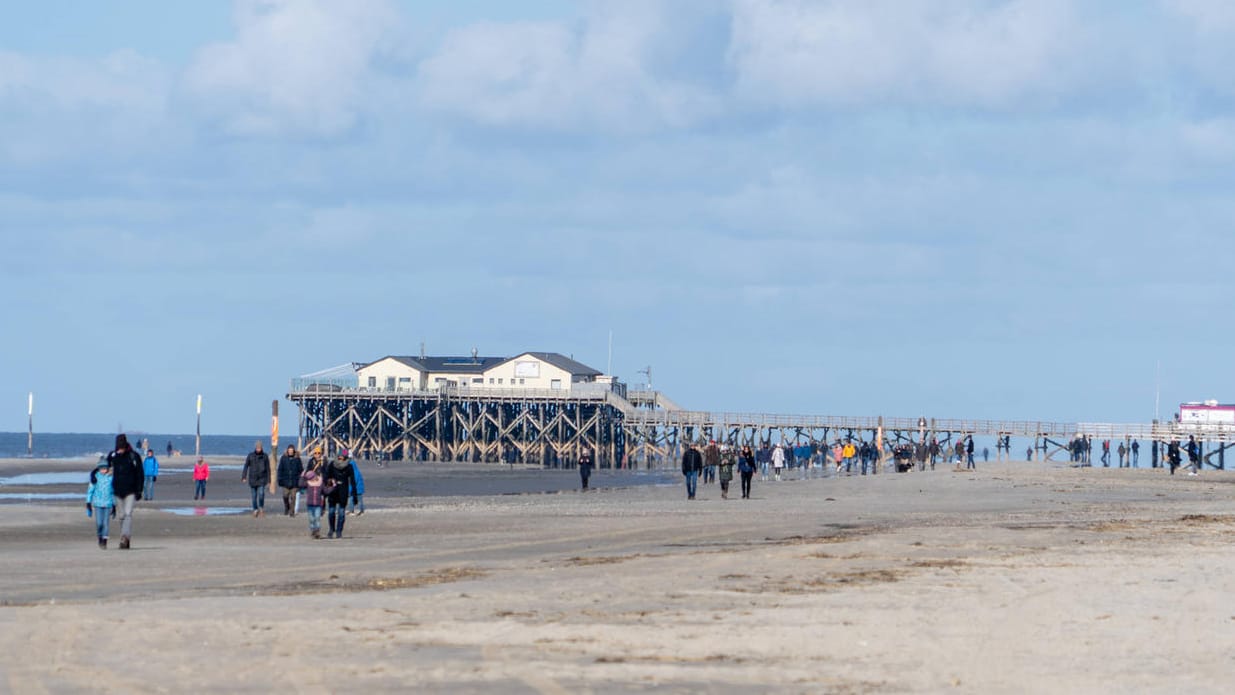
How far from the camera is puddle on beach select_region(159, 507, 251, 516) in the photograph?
33.7 metres

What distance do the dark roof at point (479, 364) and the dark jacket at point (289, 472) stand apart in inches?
2793

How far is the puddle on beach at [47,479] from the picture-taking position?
58344 millimetres

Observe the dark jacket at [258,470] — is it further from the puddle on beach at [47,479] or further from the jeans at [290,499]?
the puddle on beach at [47,479]

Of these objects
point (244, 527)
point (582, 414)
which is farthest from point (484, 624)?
point (582, 414)

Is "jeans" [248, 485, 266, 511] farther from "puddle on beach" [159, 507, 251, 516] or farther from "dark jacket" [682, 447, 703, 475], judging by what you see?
"dark jacket" [682, 447, 703, 475]

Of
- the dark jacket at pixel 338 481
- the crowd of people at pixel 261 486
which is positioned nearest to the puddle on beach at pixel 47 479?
the crowd of people at pixel 261 486

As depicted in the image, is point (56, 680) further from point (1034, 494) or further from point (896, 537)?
point (1034, 494)

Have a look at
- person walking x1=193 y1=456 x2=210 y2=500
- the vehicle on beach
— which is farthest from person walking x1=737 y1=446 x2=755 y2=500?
the vehicle on beach

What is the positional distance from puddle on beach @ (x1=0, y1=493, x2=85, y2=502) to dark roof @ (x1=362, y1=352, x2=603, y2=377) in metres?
56.1

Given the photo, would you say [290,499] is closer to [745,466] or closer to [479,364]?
[745,466]

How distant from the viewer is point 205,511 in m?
35.3

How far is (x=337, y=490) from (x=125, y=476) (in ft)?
12.5

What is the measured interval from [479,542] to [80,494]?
88.8 ft

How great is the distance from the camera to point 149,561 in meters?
20.3
